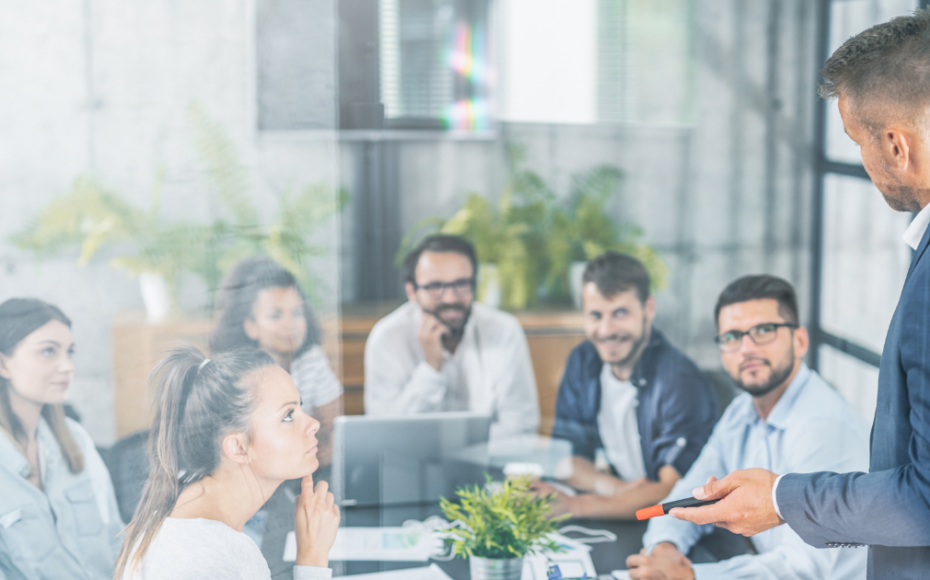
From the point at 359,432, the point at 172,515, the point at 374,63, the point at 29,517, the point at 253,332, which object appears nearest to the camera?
the point at 172,515

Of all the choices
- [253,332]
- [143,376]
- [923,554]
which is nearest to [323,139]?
[253,332]

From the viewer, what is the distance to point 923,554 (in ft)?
3.97

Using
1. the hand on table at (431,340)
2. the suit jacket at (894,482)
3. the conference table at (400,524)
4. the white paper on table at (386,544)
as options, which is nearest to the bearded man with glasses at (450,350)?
the hand on table at (431,340)

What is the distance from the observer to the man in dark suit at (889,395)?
115 centimetres

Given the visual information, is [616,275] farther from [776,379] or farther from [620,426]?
[776,379]

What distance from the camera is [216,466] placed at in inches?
57.5

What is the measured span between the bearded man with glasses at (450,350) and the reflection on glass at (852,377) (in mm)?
1039

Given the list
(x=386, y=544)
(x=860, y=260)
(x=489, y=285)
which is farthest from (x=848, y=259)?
(x=386, y=544)

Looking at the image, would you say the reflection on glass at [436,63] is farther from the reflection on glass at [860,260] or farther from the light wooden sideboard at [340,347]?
the reflection on glass at [860,260]

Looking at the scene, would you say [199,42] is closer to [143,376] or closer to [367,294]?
[143,376]

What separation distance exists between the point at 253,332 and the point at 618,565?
1.08 m

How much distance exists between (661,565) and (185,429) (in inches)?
46.8

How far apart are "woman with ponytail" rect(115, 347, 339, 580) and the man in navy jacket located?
3.33ft

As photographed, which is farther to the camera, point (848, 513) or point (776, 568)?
point (776, 568)
